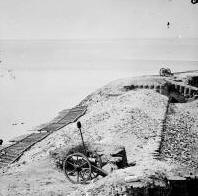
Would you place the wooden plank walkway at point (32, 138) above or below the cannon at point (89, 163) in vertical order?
below

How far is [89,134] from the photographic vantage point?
19359 mm

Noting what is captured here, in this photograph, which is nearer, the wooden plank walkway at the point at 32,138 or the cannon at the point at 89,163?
the cannon at the point at 89,163

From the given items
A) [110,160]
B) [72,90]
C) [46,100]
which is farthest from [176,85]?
[72,90]

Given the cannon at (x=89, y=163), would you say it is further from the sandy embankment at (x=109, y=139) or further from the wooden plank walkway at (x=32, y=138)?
the wooden plank walkway at (x=32, y=138)

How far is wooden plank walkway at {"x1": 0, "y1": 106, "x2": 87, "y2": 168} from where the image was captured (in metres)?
18.3

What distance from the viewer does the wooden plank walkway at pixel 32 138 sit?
1833cm

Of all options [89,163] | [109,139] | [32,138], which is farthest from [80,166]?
[32,138]

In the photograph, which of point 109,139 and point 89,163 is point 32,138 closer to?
point 109,139

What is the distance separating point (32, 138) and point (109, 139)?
280 inches

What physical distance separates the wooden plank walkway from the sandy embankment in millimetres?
537

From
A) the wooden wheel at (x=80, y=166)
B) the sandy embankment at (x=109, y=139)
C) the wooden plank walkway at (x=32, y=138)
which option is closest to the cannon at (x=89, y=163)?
the wooden wheel at (x=80, y=166)

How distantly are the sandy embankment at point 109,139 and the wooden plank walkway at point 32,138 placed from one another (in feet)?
1.76

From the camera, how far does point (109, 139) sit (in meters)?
17.0

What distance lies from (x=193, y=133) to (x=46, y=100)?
34347 millimetres
